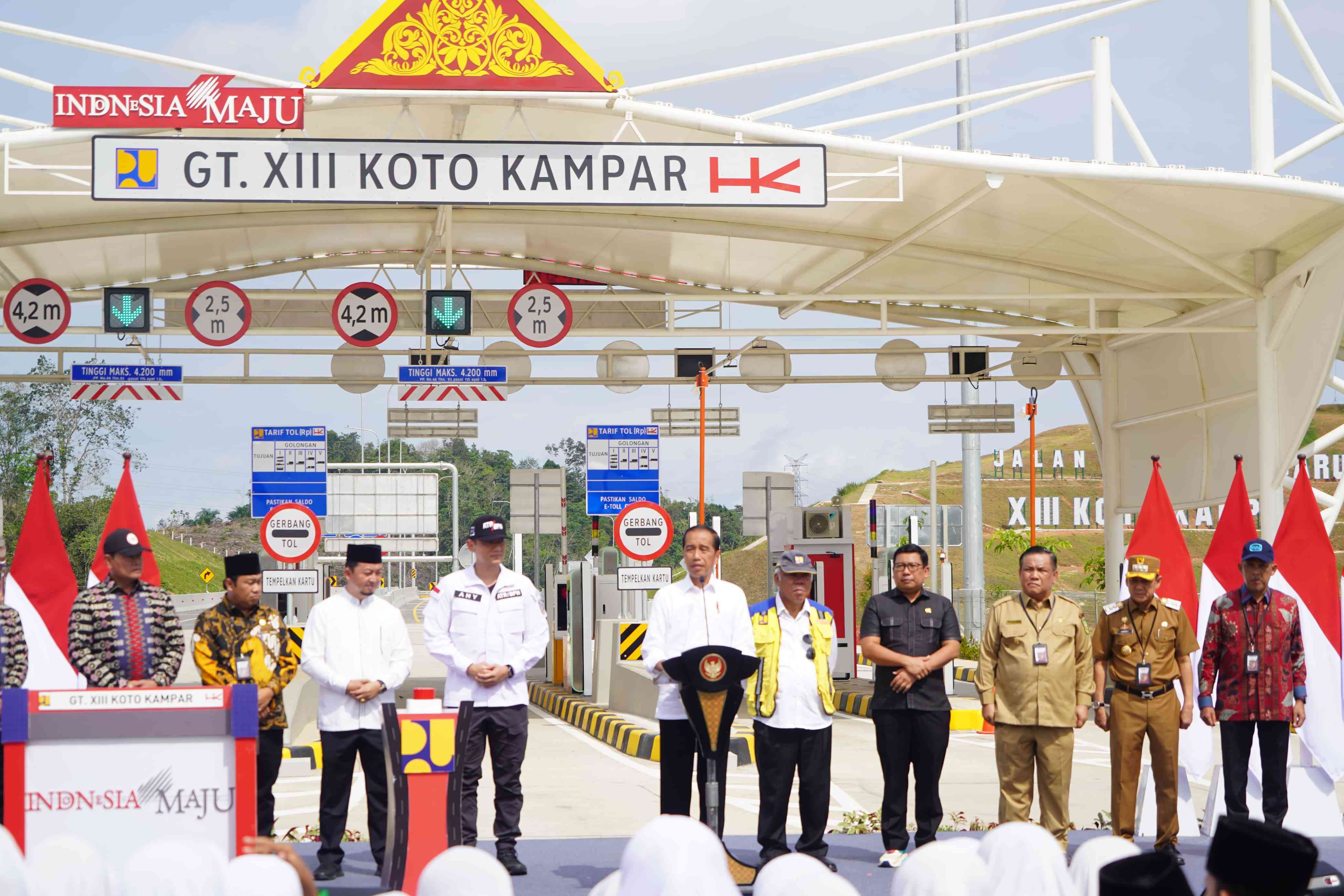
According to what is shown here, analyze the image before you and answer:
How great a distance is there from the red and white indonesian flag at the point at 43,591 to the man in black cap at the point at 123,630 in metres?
1.93

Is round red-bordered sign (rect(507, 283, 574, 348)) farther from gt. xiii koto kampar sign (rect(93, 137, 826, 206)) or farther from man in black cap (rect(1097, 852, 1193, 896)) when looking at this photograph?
man in black cap (rect(1097, 852, 1193, 896))

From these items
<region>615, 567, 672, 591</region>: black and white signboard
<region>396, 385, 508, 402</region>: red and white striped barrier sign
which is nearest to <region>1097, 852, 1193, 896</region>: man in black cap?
<region>615, 567, 672, 591</region>: black and white signboard

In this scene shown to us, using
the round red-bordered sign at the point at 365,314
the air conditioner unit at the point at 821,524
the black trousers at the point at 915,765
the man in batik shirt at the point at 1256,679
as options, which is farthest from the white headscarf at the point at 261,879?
the air conditioner unit at the point at 821,524

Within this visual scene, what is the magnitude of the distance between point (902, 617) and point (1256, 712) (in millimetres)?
2029

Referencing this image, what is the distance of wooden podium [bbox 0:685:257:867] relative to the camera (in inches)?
216

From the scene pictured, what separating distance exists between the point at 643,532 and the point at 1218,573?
268 inches

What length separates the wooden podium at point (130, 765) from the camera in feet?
18.0

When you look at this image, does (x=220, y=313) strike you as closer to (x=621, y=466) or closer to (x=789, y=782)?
(x=621, y=466)

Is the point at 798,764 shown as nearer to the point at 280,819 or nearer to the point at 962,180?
the point at 280,819

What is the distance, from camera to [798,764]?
7434 mm

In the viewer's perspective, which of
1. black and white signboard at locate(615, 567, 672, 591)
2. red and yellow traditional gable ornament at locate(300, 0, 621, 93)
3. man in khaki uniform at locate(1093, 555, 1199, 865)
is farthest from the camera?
black and white signboard at locate(615, 567, 672, 591)

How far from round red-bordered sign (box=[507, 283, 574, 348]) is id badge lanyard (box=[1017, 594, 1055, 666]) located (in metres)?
9.53

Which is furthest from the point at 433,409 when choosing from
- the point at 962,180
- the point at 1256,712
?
the point at 1256,712

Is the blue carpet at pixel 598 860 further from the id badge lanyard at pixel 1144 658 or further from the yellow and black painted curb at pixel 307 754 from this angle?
the yellow and black painted curb at pixel 307 754
